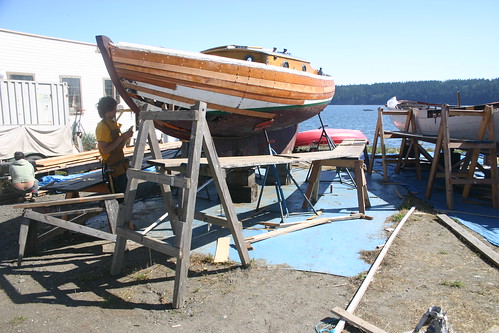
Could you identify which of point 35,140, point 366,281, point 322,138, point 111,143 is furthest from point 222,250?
point 35,140

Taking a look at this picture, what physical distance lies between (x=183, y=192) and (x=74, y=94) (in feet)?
47.3

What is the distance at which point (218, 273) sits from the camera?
4535 millimetres

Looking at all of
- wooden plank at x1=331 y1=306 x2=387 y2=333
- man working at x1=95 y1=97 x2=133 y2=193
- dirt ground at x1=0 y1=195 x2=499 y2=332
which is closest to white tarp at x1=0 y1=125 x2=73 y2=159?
dirt ground at x1=0 y1=195 x2=499 y2=332

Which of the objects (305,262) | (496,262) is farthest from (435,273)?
(305,262)

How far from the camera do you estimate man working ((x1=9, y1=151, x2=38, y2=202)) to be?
805 cm

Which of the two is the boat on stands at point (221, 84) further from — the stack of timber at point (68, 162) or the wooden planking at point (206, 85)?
the stack of timber at point (68, 162)

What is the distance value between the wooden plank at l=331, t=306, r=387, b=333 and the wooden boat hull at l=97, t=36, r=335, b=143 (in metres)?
4.17

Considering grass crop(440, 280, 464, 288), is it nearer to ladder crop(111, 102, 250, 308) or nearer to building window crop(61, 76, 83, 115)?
ladder crop(111, 102, 250, 308)

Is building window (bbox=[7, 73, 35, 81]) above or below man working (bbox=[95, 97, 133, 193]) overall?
above

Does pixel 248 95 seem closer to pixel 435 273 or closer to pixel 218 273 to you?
pixel 218 273

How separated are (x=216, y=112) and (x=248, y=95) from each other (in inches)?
25.8

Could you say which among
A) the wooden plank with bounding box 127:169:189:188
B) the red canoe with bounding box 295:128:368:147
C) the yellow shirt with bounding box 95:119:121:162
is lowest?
the red canoe with bounding box 295:128:368:147

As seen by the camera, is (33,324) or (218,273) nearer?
(33,324)

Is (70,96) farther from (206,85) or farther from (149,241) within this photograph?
(149,241)
